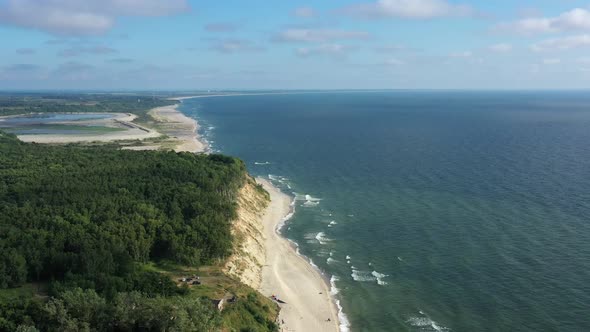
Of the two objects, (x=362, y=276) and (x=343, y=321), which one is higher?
(x=362, y=276)

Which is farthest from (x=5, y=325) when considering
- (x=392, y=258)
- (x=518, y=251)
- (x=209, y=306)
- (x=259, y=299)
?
(x=518, y=251)

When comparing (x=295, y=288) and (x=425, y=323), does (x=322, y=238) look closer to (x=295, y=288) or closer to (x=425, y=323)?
(x=295, y=288)

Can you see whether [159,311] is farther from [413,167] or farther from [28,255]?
[413,167]

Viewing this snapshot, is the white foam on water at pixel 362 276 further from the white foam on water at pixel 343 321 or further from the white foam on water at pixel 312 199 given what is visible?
the white foam on water at pixel 312 199

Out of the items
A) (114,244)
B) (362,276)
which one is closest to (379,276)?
(362,276)

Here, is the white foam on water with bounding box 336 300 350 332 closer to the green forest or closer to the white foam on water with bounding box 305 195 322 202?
the green forest

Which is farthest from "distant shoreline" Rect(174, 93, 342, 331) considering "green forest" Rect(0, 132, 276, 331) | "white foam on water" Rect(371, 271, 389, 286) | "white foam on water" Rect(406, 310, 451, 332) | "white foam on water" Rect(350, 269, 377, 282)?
"white foam on water" Rect(406, 310, 451, 332)
